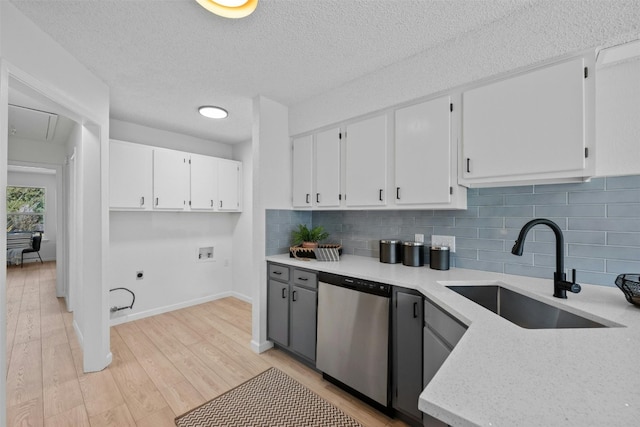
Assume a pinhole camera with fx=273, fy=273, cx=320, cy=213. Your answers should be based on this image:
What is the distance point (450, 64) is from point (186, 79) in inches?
85.7

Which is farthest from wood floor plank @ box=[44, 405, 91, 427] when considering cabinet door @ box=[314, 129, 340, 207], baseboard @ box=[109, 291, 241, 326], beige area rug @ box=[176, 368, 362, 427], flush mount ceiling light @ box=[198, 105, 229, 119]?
flush mount ceiling light @ box=[198, 105, 229, 119]

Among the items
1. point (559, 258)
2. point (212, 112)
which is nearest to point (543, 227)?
point (559, 258)

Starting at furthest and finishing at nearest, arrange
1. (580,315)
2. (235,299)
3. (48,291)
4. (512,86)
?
(48,291), (235,299), (512,86), (580,315)

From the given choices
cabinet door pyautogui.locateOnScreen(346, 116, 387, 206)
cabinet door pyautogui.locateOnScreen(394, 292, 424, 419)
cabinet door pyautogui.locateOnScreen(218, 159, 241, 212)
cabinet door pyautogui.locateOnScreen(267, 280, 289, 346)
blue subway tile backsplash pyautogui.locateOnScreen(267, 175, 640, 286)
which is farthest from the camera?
cabinet door pyautogui.locateOnScreen(218, 159, 241, 212)

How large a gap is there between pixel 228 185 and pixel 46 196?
7.44 m

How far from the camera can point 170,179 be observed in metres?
3.51

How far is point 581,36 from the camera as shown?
1.46 m

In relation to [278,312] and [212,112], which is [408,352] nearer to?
[278,312]

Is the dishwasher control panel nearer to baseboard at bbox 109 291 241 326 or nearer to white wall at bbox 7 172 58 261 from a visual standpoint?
baseboard at bbox 109 291 241 326

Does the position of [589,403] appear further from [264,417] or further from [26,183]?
[26,183]

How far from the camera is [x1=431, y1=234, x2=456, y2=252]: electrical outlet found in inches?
85.9

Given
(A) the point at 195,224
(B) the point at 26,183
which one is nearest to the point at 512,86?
(A) the point at 195,224

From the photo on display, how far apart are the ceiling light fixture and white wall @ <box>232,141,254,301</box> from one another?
8.99 ft

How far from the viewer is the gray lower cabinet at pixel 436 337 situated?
4.48 feet
